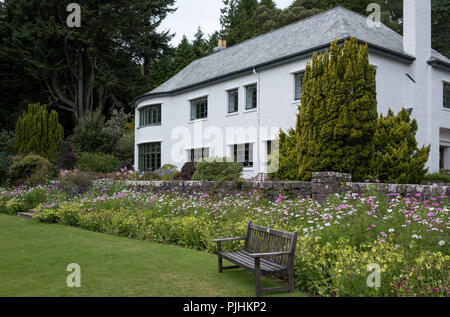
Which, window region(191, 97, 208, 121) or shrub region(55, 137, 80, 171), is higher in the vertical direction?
window region(191, 97, 208, 121)

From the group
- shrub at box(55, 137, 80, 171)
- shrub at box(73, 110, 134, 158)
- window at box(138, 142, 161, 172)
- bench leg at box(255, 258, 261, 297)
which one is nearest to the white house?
window at box(138, 142, 161, 172)

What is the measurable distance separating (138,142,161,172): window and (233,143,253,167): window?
6.70 m

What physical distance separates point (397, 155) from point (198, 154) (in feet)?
42.8

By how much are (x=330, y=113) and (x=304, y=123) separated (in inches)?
37.5

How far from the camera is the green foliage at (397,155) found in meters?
12.9

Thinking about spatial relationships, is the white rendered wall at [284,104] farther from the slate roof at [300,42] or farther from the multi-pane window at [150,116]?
the multi-pane window at [150,116]

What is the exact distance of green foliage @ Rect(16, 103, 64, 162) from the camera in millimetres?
26312

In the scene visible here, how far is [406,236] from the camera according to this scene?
224 inches

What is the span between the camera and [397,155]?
42.3ft

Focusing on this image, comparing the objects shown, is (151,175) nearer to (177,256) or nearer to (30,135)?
(30,135)

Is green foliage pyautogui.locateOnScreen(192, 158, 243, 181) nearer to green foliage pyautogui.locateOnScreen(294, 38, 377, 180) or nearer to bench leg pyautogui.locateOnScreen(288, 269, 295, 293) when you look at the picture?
green foliage pyautogui.locateOnScreen(294, 38, 377, 180)

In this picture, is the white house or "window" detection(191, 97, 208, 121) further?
"window" detection(191, 97, 208, 121)

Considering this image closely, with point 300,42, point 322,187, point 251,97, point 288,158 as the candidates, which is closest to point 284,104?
point 251,97

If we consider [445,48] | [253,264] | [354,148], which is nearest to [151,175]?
[354,148]
